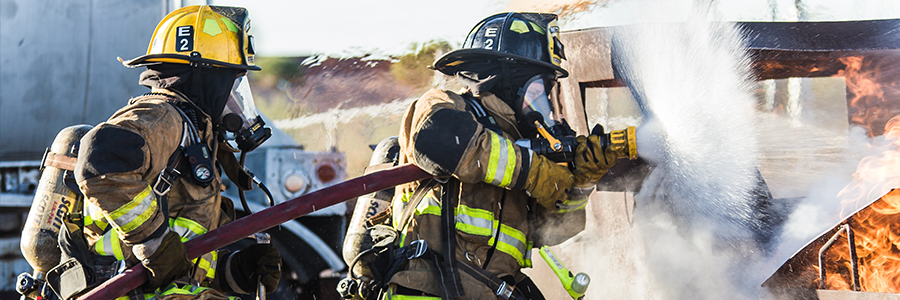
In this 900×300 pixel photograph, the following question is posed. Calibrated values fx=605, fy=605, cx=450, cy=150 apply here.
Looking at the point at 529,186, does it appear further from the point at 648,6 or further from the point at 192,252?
the point at 648,6

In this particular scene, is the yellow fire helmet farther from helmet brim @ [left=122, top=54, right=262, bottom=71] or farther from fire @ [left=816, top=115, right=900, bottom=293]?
fire @ [left=816, top=115, right=900, bottom=293]

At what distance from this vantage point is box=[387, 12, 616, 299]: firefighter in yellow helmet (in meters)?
3.02

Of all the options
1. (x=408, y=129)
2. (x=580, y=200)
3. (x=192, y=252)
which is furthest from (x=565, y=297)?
(x=192, y=252)

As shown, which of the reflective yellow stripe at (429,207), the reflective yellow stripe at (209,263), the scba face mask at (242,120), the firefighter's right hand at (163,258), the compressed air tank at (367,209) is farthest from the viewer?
the compressed air tank at (367,209)

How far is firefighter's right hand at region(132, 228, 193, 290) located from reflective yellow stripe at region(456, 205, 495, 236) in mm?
1395

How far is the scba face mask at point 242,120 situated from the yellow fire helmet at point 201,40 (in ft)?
0.68

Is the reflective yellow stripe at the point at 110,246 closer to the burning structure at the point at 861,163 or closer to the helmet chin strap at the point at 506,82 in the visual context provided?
the helmet chin strap at the point at 506,82

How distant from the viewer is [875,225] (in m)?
3.63

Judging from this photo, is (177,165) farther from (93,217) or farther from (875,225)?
(875,225)

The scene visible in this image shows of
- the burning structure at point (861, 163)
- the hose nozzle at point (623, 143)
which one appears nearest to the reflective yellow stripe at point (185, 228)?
the hose nozzle at point (623, 143)

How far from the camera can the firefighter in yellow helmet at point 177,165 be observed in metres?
2.82

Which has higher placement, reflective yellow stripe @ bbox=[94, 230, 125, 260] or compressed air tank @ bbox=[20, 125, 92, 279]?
reflective yellow stripe @ bbox=[94, 230, 125, 260]

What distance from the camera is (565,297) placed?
5.46 meters

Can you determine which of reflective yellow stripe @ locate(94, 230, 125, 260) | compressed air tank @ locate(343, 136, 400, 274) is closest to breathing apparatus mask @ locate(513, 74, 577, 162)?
compressed air tank @ locate(343, 136, 400, 274)
